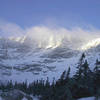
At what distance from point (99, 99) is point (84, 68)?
10.5m

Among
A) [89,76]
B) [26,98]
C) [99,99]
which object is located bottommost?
[26,98]

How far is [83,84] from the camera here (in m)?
36.9

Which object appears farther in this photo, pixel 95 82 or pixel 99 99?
pixel 95 82

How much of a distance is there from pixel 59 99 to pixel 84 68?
8723mm

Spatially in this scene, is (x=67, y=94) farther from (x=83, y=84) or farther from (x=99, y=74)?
(x=99, y=74)

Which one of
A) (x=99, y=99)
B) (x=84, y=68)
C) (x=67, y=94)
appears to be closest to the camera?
(x=99, y=99)

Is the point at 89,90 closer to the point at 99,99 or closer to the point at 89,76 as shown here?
the point at 89,76

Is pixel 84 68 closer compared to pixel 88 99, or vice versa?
pixel 88 99

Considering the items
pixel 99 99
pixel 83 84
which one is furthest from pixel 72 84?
pixel 99 99

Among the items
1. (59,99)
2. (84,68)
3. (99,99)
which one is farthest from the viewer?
(84,68)

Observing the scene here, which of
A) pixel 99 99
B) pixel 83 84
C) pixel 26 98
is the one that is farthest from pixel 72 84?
pixel 26 98

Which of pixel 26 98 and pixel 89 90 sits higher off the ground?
pixel 89 90

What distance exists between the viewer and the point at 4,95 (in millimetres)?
40938

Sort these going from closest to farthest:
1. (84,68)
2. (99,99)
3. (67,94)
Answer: (99,99) → (67,94) → (84,68)
